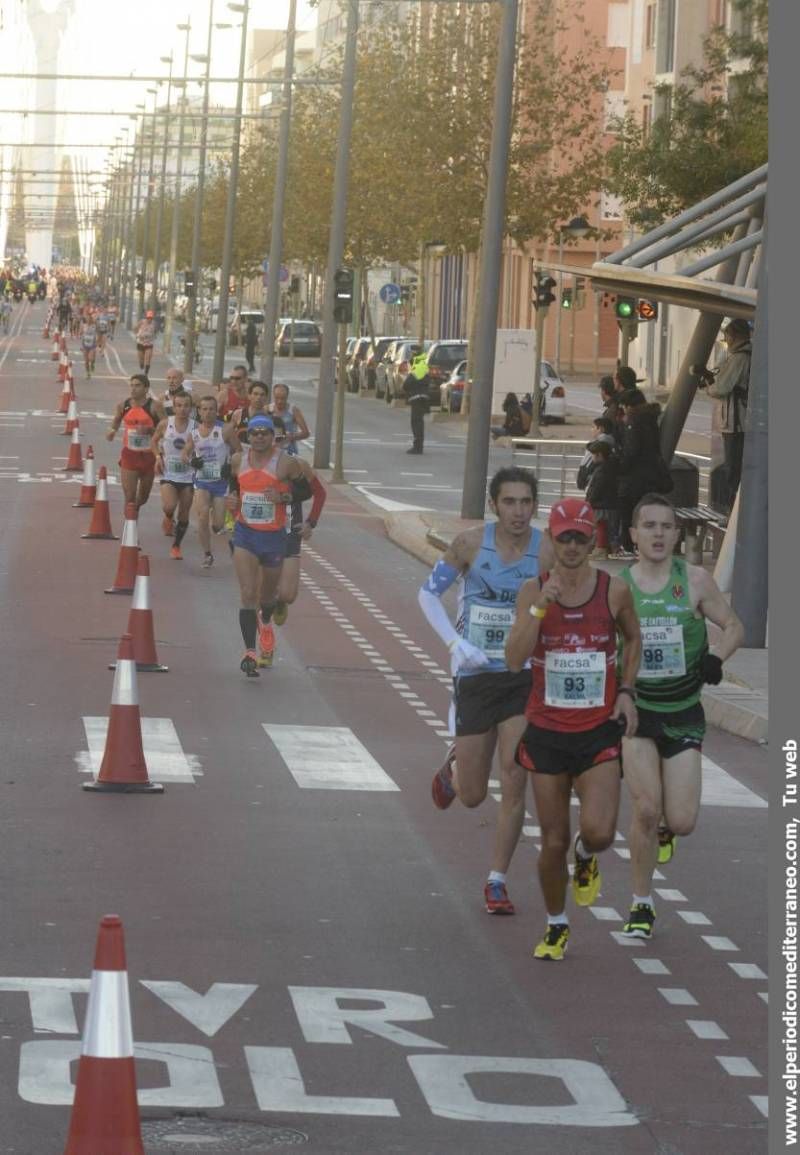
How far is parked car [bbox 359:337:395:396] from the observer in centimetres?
7738

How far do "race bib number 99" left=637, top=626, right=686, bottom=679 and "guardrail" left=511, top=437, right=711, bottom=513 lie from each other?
20.3 m

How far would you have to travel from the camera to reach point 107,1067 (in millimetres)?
6023

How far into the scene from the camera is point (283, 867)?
11.2 meters

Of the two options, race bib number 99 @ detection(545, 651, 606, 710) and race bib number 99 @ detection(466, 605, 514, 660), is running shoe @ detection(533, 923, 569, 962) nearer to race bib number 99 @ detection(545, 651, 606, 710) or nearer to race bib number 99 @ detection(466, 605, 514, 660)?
race bib number 99 @ detection(545, 651, 606, 710)

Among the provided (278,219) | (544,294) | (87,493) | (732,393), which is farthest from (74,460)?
(544,294)

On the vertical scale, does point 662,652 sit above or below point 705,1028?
above

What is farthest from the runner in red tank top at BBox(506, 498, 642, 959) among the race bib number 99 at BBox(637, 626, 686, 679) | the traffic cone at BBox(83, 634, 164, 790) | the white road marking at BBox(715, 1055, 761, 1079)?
the traffic cone at BBox(83, 634, 164, 790)

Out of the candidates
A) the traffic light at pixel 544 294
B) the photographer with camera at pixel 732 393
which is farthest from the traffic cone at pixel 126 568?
the traffic light at pixel 544 294

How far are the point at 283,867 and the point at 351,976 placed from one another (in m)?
2.06

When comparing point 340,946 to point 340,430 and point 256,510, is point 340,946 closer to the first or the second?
point 256,510

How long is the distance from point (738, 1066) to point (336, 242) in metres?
35.8

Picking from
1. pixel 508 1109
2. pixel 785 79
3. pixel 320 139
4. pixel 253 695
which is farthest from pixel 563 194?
pixel 508 1109

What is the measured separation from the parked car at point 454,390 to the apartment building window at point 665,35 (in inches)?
591

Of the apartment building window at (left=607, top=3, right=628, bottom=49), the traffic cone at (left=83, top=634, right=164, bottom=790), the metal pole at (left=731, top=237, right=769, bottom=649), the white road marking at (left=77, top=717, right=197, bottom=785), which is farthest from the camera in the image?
the apartment building window at (left=607, top=3, right=628, bottom=49)
